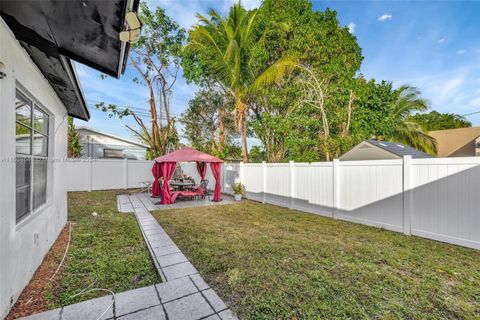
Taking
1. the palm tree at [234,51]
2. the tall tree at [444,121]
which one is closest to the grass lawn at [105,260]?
the palm tree at [234,51]

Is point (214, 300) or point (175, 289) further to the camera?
point (175, 289)

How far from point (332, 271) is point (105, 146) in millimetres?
19870

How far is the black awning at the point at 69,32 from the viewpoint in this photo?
180cm

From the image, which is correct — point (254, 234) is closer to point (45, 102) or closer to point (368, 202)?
point (368, 202)

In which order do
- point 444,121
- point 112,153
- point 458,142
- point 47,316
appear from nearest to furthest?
point 47,316, point 458,142, point 112,153, point 444,121

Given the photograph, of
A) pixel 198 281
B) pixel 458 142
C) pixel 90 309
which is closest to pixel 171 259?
pixel 198 281

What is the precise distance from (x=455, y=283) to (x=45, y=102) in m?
6.67

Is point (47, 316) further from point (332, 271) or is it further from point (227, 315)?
point (332, 271)

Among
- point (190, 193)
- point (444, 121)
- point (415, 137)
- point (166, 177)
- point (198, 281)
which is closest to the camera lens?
point (198, 281)

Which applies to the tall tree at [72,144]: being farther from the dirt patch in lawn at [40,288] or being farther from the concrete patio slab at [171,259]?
the concrete patio slab at [171,259]

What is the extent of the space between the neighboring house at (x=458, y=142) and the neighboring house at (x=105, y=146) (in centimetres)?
2638

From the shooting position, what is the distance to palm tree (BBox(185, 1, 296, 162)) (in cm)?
1041

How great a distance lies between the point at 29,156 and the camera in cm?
304

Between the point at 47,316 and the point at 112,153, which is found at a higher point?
the point at 112,153
